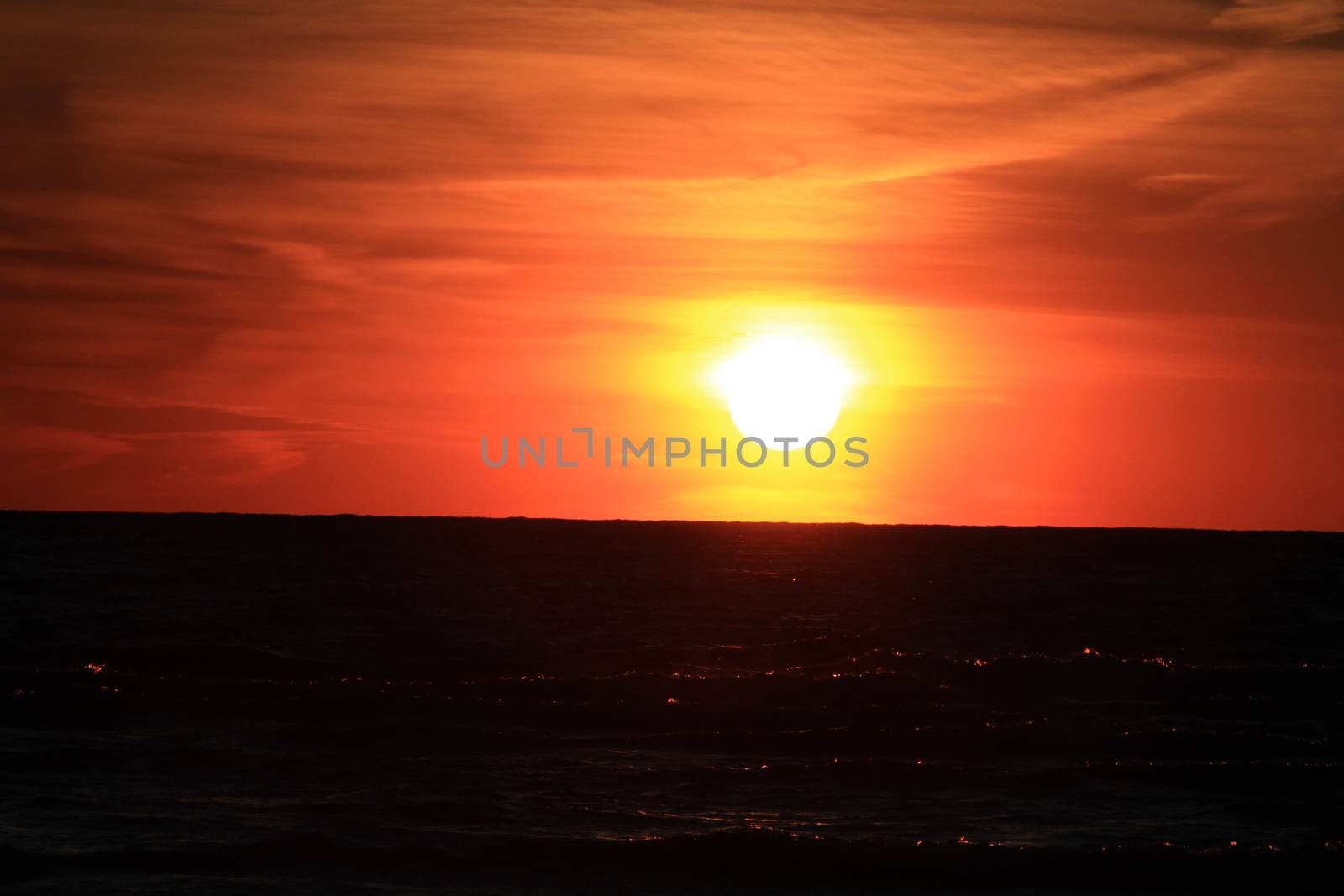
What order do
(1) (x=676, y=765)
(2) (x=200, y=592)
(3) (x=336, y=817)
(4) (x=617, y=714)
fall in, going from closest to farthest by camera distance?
(3) (x=336, y=817), (1) (x=676, y=765), (4) (x=617, y=714), (2) (x=200, y=592)

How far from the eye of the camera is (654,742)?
18672 mm

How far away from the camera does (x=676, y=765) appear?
1716 centimetres

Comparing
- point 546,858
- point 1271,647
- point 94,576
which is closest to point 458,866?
point 546,858

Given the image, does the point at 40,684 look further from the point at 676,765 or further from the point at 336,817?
the point at 676,765

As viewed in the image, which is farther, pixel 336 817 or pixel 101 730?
pixel 101 730

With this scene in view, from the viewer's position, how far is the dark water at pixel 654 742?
12.7 meters

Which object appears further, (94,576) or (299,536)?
(299,536)

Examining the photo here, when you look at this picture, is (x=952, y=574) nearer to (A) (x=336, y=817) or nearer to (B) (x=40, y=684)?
(B) (x=40, y=684)

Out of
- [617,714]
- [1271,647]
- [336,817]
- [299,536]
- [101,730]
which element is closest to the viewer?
[336,817]

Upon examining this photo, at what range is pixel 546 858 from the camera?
12742mm

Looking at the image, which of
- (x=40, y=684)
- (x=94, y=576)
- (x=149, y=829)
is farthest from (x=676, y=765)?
(x=94, y=576)

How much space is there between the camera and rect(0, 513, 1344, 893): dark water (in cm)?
1269

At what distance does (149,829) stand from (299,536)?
6659 cm

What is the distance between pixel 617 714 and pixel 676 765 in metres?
3.54
